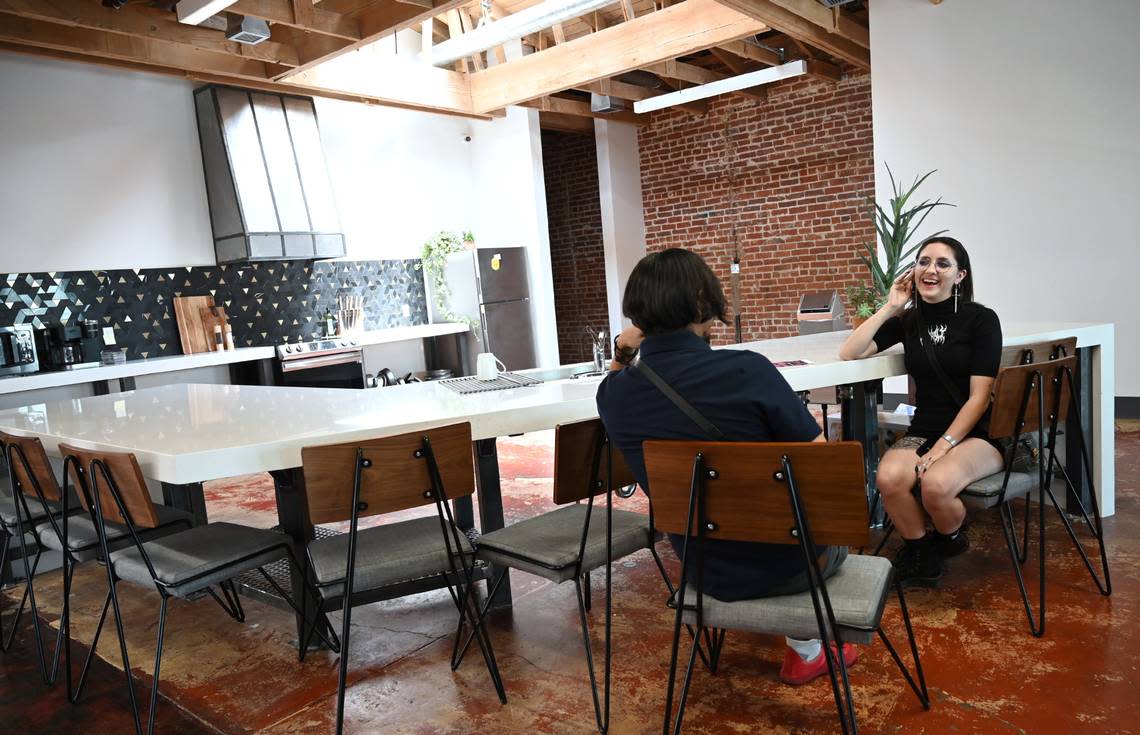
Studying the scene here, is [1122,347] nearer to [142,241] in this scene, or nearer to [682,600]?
[682,600]

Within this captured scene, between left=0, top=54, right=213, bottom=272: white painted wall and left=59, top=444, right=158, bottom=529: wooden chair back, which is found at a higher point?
left=0, top=54, right=213, bottom=272: white painted wall

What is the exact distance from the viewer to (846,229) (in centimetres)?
845

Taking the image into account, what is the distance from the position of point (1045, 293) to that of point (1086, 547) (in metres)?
3.15

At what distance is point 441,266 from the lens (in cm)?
833

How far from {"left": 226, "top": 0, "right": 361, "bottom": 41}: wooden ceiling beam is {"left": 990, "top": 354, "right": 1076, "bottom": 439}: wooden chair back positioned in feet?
14.7

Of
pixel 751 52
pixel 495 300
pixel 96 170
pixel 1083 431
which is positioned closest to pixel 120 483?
pixel 1083 431

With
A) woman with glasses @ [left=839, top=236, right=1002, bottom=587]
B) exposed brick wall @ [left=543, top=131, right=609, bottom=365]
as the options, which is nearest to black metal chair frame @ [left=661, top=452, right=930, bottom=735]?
woman with glasses @ [left=839, top=236, right=1002, bottom=587]

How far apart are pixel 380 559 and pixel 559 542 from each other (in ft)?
1.68

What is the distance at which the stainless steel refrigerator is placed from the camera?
26.3 feet

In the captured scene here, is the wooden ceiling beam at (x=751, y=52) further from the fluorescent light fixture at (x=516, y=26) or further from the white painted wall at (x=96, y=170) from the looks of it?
the white painted wall at (x=96, y=170)

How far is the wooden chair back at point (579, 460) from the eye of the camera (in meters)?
2.29

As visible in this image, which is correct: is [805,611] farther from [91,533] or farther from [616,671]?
[91,533]

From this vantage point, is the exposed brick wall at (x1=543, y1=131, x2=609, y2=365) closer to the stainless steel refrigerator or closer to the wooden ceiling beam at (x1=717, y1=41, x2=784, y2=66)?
the stainless steel refrigerator

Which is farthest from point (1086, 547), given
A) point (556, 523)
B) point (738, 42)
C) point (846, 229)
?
point (846, 229)
